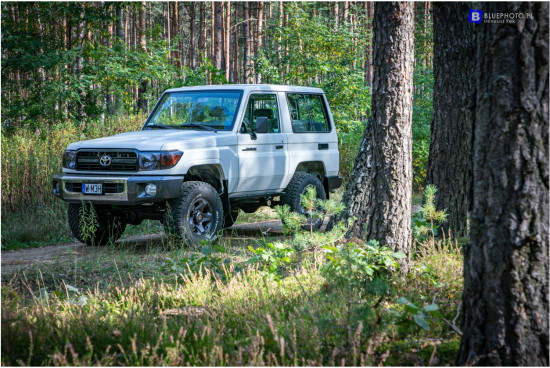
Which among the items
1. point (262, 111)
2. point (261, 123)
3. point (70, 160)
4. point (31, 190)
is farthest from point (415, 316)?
point (31, 190)

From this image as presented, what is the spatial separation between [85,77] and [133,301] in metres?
11.8

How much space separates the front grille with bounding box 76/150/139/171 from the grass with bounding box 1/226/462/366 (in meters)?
2.04

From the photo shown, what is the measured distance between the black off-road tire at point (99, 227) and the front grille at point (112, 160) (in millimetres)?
641

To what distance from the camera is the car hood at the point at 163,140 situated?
797 cm

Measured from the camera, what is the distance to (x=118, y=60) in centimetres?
1677

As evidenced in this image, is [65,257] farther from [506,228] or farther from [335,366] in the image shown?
[506,228]

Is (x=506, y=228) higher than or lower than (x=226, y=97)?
lower

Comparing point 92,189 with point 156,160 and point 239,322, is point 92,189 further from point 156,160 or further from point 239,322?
point 239,322

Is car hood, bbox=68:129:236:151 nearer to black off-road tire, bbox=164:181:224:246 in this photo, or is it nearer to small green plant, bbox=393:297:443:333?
black off-road tire, bbox=164:181:224:246

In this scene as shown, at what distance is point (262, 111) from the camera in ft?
31.1

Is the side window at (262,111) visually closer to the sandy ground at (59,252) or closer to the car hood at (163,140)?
the car hood at (163,140)

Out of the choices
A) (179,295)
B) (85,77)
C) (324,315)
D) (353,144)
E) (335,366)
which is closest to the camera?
(335,366)

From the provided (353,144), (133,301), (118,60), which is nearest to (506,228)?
(133,301)

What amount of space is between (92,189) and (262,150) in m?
2.54
